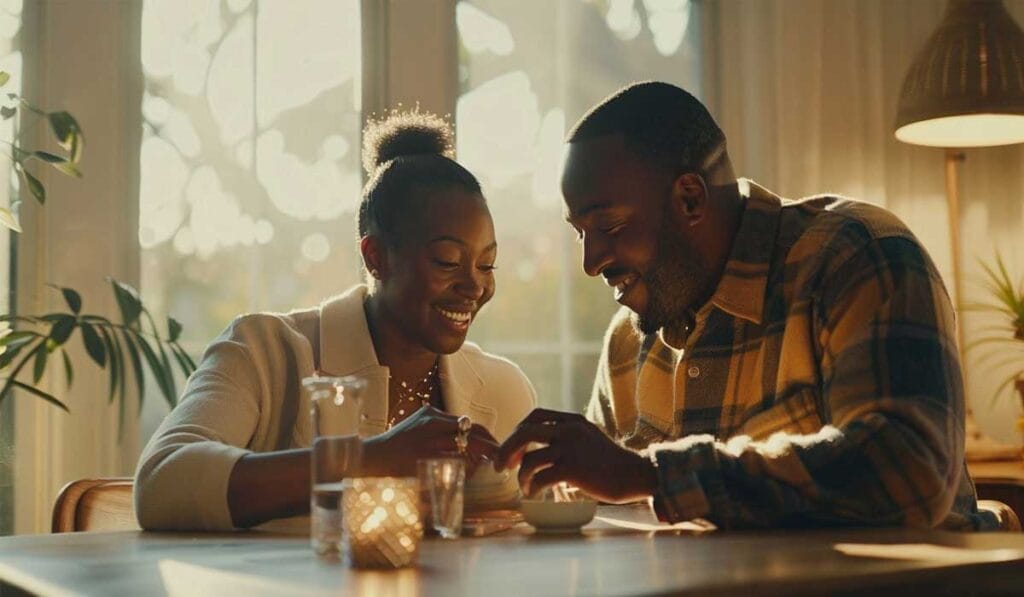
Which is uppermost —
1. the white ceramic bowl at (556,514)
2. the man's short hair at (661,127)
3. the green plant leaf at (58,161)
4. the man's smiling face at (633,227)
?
the green plant leaf at (58,161)

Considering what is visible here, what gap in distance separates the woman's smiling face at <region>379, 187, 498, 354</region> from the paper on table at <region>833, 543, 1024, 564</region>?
1.13 meters

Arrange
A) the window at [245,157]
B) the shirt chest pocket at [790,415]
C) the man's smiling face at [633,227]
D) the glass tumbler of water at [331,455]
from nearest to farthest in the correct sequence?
the glass tumbler of water at [331,455]
the shirt chest pocket at [790,415]
the man's smiling face at [633,227]
the window at [245,157]

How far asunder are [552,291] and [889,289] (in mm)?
2374

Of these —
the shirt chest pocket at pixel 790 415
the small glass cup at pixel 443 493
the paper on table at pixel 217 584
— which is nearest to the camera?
the paper on table at pixel 217 584

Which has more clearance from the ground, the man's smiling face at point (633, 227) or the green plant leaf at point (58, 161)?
the green plant leaf at point (58, 161)

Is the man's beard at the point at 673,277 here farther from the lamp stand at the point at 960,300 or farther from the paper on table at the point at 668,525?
the lamp stand at the point at 960,300

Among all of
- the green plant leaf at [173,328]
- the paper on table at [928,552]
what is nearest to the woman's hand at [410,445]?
the paper on table at [928,552]

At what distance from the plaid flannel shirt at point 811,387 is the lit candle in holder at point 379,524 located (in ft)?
1.35

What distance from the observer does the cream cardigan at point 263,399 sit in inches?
74.4

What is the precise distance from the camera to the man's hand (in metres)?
1.67

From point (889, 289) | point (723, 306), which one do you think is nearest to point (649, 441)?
point (723, 306)

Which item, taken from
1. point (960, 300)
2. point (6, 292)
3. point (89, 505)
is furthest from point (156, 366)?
point (960, 300)

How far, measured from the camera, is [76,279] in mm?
3391

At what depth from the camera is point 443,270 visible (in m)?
2.45
